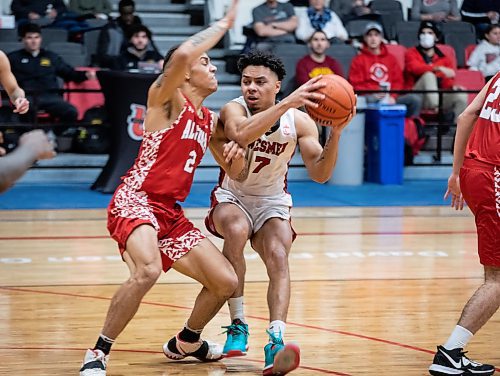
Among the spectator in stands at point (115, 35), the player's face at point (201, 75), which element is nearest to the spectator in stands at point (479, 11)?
the spectator in stands at point (115, 35)

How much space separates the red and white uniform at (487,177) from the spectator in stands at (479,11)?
445 inches

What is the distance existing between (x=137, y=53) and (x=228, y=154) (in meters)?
8.28

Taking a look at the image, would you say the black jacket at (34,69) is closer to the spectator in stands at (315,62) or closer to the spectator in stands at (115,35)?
the spectator in stands at (115,35)

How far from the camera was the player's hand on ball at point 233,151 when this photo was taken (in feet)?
18.5

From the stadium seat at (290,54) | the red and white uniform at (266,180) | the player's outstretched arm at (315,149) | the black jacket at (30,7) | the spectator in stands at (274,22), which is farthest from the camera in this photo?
the black jacket at (30,7)

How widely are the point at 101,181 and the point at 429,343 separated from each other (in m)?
6.93

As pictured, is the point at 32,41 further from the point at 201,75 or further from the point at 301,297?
the point at 201,75

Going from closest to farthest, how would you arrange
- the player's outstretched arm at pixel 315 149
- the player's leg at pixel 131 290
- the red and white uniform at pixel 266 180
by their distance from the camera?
the player's leg at pixel 131 290 < the player's outstretched arm at pixel 315 149 < the red and white uniform at pixel 266 180

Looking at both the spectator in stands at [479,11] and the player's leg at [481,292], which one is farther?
the spectator in stands at [479,11]

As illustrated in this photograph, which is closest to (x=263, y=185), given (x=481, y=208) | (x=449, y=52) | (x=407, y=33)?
(x=481, y=208)

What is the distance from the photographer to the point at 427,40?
14586 mm

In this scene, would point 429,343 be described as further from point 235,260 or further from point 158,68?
point 158,68

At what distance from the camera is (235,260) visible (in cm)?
600

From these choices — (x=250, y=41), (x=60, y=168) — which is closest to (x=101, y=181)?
(x=60, y=168)
